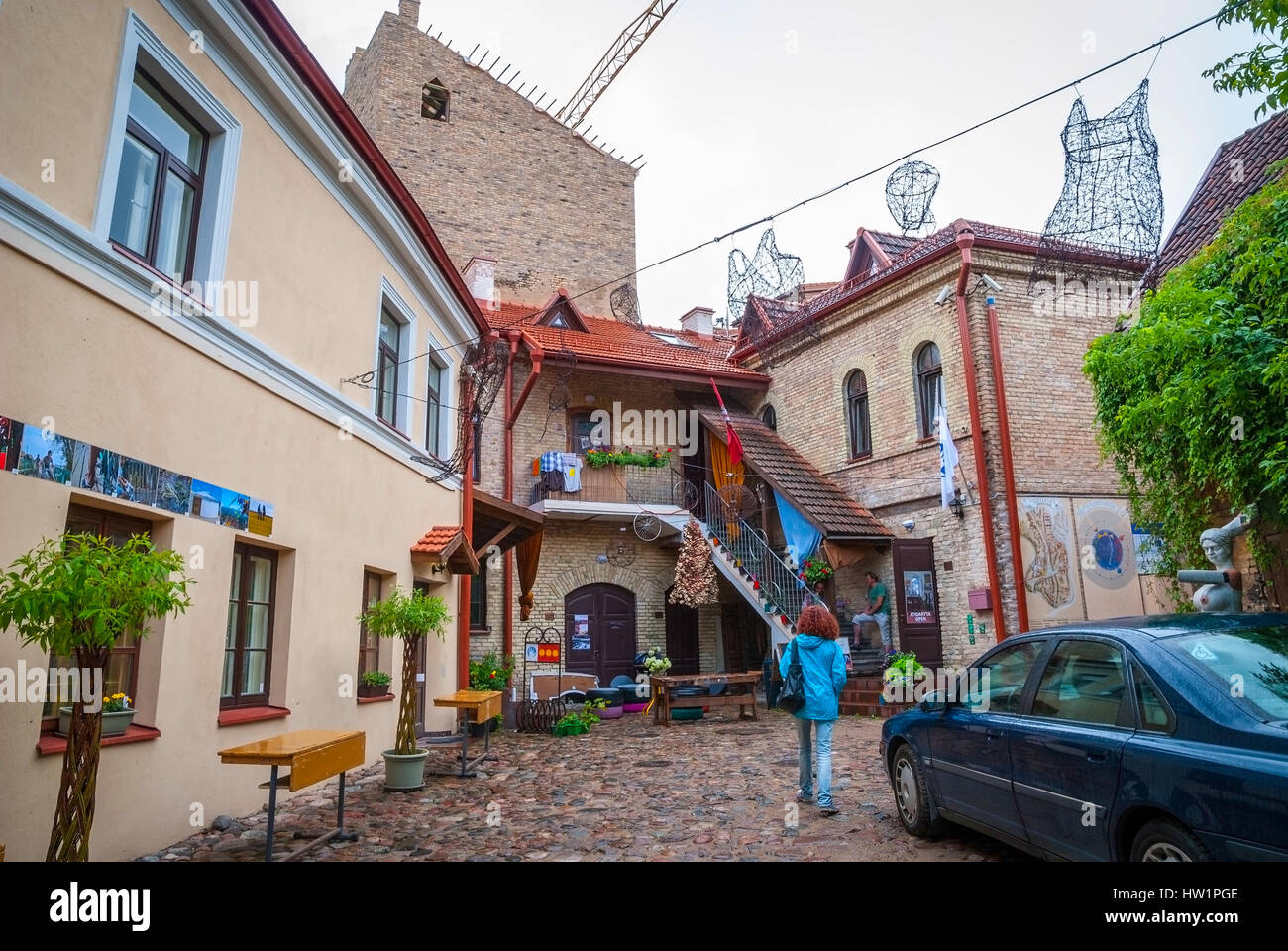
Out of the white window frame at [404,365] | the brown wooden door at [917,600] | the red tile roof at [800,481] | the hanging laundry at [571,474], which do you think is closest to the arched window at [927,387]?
the red tile roof at [800,481]

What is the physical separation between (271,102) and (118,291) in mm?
3029

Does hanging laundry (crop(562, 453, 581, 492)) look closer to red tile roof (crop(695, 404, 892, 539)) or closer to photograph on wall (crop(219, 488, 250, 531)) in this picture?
red tile roof (crop(695, 404, 892, 539))

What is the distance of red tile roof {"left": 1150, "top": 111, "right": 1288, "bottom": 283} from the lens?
32.5 ft

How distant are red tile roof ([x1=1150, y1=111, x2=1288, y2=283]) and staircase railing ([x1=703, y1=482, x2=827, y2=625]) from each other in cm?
706

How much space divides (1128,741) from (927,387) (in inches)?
460

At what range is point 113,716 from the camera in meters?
4.84

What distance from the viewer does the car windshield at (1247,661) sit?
10.7 feet

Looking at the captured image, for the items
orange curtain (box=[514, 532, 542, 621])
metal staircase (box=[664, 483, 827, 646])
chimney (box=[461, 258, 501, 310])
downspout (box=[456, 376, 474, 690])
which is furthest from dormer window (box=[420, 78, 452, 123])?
orange curtain (box=[514, 532, 542, 621])

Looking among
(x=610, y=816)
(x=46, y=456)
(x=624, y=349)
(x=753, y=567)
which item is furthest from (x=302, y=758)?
(x=624, y=349)

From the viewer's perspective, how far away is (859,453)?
15.9 m

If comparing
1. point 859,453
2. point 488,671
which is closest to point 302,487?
point 488,671

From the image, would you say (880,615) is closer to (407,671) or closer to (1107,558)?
(1107,558)

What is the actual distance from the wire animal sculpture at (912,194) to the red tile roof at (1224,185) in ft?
15.8
